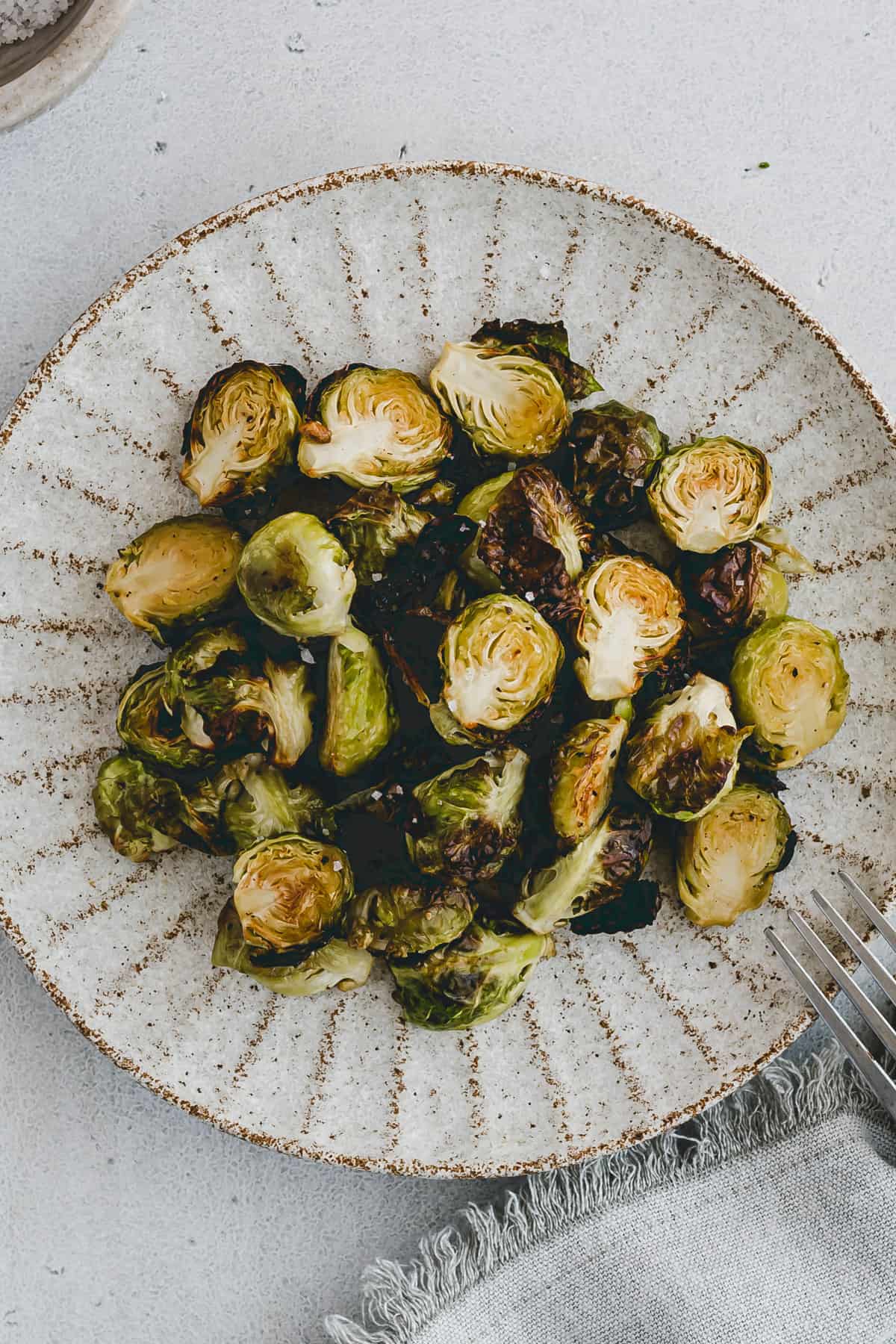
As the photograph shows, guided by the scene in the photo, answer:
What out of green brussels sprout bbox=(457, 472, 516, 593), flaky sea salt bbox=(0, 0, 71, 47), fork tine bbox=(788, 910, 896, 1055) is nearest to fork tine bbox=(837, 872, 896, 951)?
fork tine bbox=(788, 910, 896, 1055)

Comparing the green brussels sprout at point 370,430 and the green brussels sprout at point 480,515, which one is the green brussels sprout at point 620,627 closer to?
the green brussels sprout at point 480,515

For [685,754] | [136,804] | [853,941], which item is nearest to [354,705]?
[136,804]

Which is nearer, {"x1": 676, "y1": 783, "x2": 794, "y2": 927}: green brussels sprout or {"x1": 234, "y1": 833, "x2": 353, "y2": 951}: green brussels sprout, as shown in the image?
{"x1": 234, "y1": 833, "x2": 353, "y2": 951}: green brussels sprout

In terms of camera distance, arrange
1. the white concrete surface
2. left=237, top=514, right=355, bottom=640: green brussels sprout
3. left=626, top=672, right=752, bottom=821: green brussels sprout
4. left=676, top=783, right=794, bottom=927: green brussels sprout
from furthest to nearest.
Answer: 1. the white concrete surface
2. left=676, top=783, right=794, bottom=927: green brussels sprout
3. left=626, top=672, right=752, bottom=821: green brussels sprout
4. left=237, top=514, right=355, bottom=640: green brussels sprout

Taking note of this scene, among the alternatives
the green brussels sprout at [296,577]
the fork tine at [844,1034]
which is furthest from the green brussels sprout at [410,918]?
the fork tine at [844,1034]

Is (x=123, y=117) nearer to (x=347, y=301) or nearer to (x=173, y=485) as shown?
(x=347, y=301)

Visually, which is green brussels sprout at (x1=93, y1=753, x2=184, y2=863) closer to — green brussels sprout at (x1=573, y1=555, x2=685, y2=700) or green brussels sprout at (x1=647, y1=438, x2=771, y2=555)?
green brussels sprout at (x1=573, y1=555, x2=685, y2=700)
